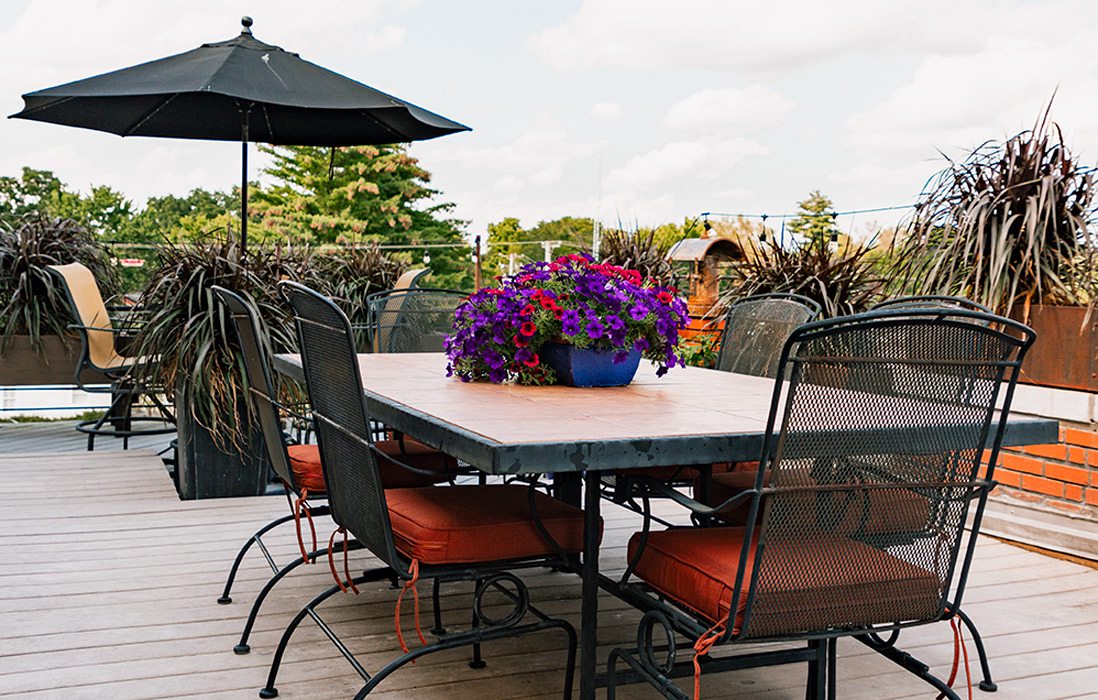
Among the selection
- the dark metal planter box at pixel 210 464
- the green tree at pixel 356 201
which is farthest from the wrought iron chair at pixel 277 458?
the green tree at pixel 356 201

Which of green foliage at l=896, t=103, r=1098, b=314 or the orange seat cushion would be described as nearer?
the orange seat cushion

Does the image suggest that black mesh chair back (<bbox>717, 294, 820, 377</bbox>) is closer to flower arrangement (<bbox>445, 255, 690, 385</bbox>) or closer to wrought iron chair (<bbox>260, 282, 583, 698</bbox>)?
flower arrangement (<bbox>445, 255, 690, 385</bbox>)

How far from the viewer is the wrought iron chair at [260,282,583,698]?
2.26 meters

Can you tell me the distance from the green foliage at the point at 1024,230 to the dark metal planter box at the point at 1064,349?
0.07 metres

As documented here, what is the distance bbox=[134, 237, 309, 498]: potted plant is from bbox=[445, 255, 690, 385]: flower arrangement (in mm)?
1787

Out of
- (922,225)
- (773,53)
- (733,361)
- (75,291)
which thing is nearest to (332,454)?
(733,361)

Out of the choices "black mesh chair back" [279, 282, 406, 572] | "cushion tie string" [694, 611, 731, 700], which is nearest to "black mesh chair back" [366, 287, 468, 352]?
"black mesh chair back" [279, 282, 406, 572]

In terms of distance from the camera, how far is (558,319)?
2.84 m

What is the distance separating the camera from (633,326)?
2.90 m

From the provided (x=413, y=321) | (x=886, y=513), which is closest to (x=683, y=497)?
(x=886, y=513)

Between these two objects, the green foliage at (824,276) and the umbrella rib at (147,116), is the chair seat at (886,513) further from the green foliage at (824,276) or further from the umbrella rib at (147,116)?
the umbrella rib at (147,116)

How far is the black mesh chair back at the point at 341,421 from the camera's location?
2.22m

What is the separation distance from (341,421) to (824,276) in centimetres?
324

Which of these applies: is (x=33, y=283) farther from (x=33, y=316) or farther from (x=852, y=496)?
(x=852, y=496)
